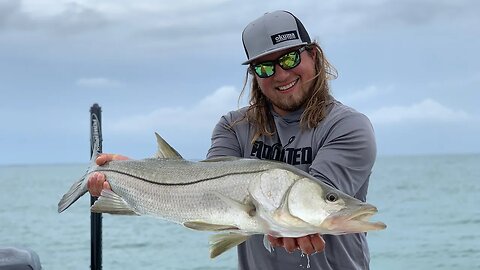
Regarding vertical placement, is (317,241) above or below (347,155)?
below

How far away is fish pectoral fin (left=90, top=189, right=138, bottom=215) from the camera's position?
326 cm

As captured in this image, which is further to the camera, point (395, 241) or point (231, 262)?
point (395, 241)

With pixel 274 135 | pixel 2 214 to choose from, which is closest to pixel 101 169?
pixel 274 135

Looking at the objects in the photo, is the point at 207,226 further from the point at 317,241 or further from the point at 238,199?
the point at 317,241

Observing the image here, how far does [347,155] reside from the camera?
3127mm

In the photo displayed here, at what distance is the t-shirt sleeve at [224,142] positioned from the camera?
3.56 metres

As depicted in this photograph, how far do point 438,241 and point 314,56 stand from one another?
1929 cm

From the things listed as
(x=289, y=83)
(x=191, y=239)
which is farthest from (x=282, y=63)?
(x=191, y=239)

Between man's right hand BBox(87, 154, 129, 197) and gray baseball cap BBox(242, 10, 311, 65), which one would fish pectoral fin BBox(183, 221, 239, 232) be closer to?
man's right hand BBox(87, 154, 129, 197)

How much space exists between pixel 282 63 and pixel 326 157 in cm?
50

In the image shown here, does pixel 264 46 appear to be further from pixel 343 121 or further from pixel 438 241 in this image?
pixel 438 241

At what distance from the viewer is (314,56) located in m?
3.49

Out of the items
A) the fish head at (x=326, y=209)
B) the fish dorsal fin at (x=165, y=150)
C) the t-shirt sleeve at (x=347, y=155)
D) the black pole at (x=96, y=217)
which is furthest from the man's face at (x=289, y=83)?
the black pole at (x=96, y=217)

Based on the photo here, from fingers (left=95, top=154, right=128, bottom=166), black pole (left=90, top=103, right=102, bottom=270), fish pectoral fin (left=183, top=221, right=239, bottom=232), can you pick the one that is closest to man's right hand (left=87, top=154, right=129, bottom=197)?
fingers (left=95, top=154, right=128, bottom=166)
